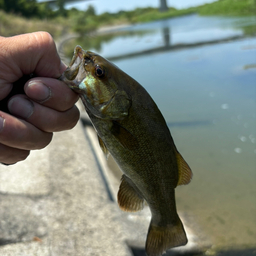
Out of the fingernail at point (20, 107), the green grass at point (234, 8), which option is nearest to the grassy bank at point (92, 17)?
the green grass at point (234, 8)

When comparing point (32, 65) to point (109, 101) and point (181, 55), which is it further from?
point (181, 55)

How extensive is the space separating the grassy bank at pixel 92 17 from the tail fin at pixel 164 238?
565cm

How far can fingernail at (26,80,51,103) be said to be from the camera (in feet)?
5.69

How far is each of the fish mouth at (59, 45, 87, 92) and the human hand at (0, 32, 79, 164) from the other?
0.11 meters

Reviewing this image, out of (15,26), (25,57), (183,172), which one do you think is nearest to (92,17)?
(15,26)

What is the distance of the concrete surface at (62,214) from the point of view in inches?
113

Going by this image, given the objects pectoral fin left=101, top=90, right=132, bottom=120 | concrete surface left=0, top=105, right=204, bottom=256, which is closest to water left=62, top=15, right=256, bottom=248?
concrete surface left=0, top=105, right=204, bottom=256

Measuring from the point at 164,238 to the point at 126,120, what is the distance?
0.90 meters

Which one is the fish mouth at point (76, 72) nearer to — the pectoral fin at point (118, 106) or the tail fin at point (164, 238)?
the pectoral fin at point (118, 106)

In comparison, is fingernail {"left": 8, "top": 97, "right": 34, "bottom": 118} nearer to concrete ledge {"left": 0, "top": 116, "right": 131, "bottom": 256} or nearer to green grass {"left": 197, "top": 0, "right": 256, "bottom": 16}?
concrete ledge {"left": 0, "top": 116, "right": 131, "bottom": 256}

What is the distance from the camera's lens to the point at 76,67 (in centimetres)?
171

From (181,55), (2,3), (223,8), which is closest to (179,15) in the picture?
(223,8)

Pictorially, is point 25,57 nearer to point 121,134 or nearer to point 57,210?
point 121,134

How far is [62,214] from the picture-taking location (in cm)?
333
